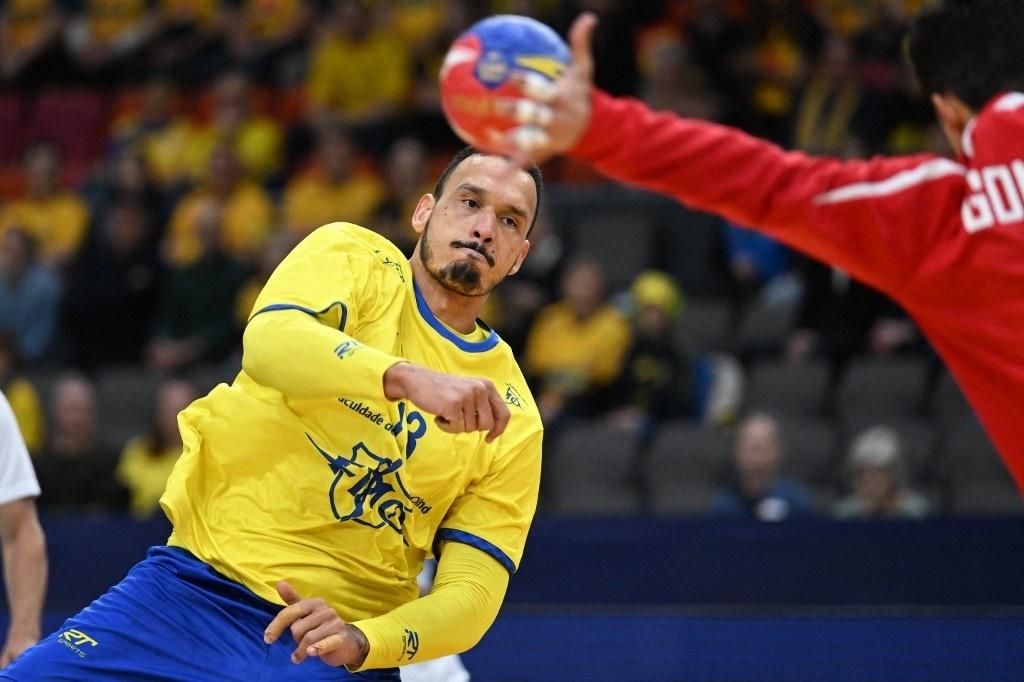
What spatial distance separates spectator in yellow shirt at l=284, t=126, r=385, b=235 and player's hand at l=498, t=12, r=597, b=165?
861 cm

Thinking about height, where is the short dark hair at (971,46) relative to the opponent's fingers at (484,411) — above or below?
above

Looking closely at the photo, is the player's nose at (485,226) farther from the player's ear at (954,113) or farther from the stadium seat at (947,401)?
the stadium seat at (947,401)

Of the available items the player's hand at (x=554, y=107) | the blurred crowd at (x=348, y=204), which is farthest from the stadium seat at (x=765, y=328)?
the player's hand at (x=554, y=107)

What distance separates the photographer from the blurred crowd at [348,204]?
395 inches

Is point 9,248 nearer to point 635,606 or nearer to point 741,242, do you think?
point 741,242

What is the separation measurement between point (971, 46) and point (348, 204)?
888cm

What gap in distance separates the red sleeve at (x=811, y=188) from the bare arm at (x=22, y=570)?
8.16 feet

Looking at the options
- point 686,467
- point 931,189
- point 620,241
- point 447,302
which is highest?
point 931,189

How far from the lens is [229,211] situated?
40.0ft

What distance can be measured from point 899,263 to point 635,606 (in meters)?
4.26

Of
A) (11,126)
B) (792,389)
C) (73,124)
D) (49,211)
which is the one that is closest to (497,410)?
(792,389)

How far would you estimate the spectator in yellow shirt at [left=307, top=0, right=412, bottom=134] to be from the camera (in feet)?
42.8

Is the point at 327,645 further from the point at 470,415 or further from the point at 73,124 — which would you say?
the point at 73,124

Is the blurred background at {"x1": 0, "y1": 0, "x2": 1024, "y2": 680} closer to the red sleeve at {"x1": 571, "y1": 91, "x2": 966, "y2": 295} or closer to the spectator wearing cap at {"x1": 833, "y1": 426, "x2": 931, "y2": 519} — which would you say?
the spectator wearing cap at {"x1": 833, "y1": 426, "x2": 931, "y2": 519}
